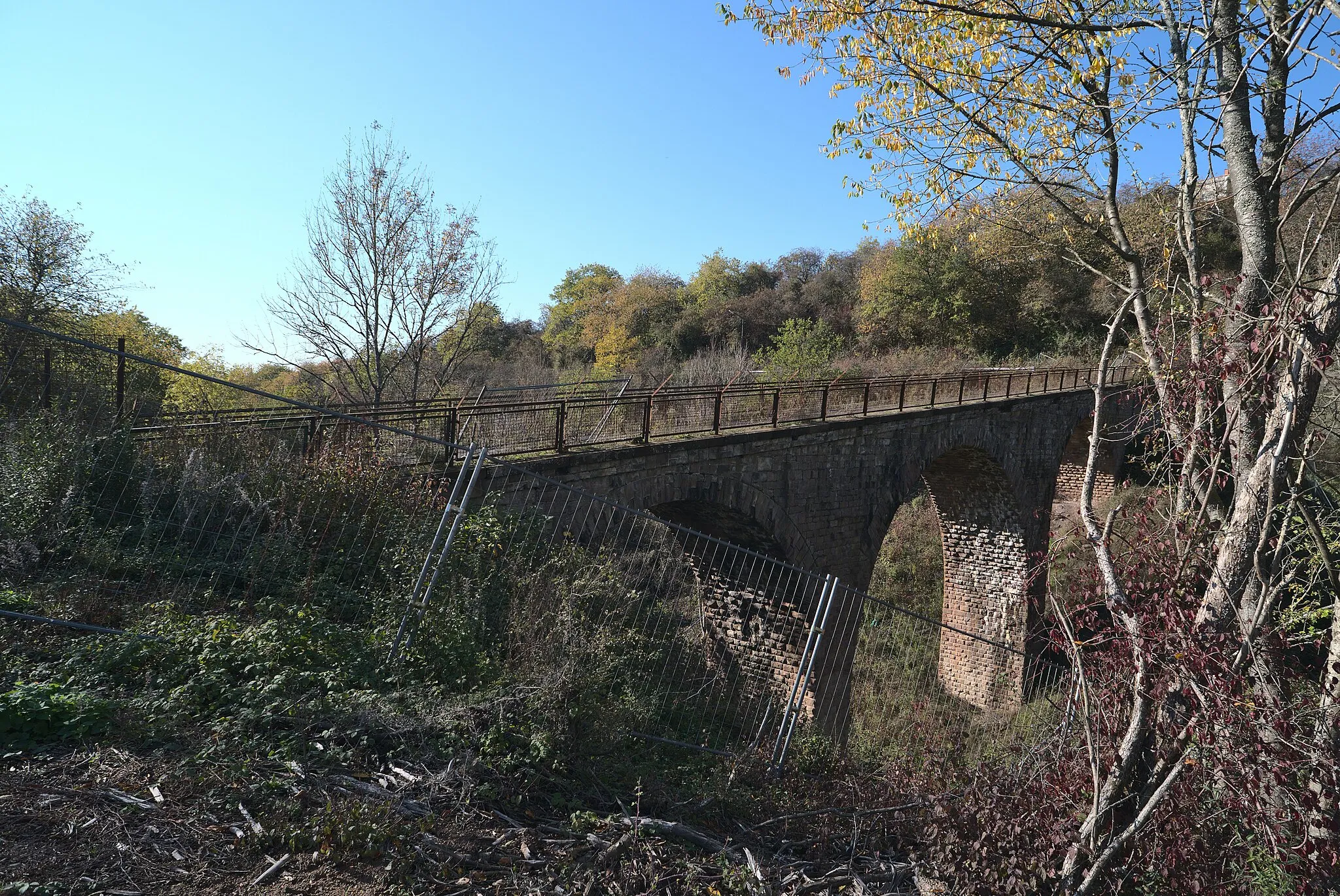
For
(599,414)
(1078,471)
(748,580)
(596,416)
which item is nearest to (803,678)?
(596,416)

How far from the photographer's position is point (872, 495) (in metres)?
12.9

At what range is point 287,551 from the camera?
561 cm

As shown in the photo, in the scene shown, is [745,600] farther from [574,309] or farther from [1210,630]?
[574,309]

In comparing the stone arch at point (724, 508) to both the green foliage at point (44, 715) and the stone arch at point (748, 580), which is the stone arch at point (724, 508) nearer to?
the stone arch at point (748, 580)

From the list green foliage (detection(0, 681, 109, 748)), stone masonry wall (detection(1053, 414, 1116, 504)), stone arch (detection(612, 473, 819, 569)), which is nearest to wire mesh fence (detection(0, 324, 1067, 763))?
green foliage (detection(0, 681, 109, 748))

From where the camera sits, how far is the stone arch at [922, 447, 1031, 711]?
56.7ft

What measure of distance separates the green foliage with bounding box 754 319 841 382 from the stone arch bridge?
231 inches

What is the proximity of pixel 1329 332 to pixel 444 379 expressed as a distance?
14981mm

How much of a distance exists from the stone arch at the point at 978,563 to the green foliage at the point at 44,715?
15.5 meters

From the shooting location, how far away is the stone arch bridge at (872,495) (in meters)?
9.05

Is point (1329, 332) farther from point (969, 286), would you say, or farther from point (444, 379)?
point (969, 286)

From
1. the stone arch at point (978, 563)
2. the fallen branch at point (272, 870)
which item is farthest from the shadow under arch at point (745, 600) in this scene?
the fallen branch at point (272, 870)

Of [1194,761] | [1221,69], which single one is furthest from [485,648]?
[1221,69]

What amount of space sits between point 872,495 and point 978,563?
7959 millimetres
